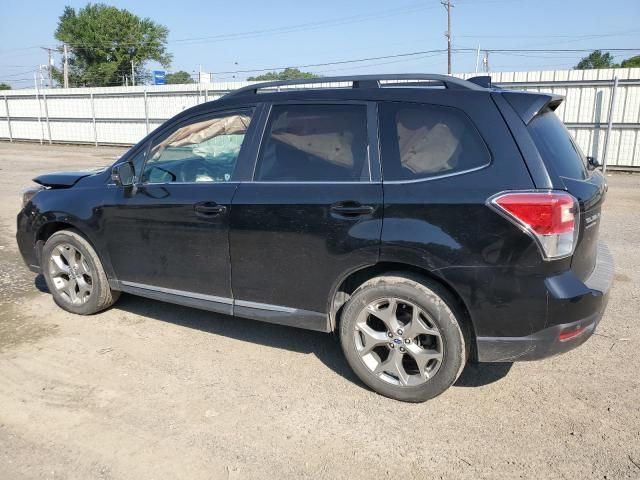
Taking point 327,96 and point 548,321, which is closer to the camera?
point 548,321

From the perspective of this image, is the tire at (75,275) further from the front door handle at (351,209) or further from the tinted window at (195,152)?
the front door handle at (351,209)

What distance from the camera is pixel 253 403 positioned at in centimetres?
314

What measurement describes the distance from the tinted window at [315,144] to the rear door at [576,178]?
0.99m

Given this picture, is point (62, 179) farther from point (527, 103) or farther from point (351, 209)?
point (527, 103)

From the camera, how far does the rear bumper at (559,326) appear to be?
2.73 m

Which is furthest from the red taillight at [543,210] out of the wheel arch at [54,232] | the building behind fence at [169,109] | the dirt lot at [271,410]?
the building behind fence at [169,109]

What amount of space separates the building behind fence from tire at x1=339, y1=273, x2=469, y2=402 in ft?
43.6

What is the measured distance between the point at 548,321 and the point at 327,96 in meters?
1.87

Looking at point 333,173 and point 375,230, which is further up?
point 333,173

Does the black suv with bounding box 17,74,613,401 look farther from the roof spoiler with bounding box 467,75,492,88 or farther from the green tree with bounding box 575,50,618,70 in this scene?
the green tree with bounding box 575,50,618,70

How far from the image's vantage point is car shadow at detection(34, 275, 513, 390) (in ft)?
11.4

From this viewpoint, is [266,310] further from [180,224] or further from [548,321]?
[548,321]

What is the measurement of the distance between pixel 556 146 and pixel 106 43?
2970 inches

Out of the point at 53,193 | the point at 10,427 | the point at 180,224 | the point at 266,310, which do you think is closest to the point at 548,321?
the point at 266,310
